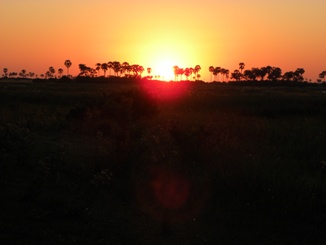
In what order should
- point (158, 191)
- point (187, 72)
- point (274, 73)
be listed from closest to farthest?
point (158, 191)
point (274, 73)
point (187, 72)

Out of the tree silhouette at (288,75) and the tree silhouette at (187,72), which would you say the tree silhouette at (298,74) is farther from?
the tree silhouette at (187,72)

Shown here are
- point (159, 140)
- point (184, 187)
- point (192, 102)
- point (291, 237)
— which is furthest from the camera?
point (192, 102)

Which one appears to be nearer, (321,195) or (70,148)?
(321,195)

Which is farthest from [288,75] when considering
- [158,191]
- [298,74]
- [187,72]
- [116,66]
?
[158,191]

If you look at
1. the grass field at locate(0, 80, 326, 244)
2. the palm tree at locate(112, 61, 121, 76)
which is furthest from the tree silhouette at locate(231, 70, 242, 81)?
the grass field at locate(0, 80, 326, 244)

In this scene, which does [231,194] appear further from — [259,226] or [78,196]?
[78,196]

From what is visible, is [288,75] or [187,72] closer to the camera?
[288,75]

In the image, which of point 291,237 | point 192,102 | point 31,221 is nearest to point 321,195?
point 291,237

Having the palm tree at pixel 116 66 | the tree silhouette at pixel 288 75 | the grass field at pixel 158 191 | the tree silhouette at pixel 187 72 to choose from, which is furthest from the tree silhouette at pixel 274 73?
the grass field at pixel 158 191

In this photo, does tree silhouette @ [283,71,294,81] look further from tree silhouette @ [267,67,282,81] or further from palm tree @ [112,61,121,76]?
palm tree @ [112,61,121,76]

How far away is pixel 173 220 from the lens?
249 inches

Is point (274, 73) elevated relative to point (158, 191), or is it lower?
elevated

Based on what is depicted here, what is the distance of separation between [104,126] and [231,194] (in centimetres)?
674

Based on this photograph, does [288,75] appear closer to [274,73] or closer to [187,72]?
[274,73]
